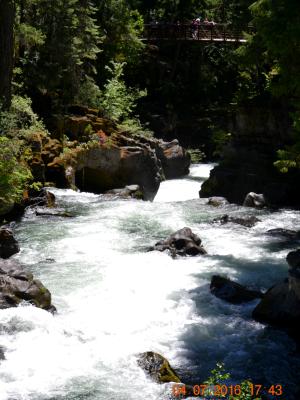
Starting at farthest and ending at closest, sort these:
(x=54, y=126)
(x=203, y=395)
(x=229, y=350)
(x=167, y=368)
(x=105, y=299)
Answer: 1. (x=54, y=126)
2. (x=105, y=299)
3. (x=229, y=350)
4. (x=167, y=368)
5. (x=203, y=395)

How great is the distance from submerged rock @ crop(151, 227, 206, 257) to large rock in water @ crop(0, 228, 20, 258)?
4.27 meters

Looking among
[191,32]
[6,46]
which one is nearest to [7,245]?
[6,46]

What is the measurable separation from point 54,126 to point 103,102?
536cm

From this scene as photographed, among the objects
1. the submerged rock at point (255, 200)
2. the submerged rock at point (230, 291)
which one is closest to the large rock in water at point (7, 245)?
the submerged rock at point (230, 291)

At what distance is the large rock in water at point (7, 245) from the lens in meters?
15.1

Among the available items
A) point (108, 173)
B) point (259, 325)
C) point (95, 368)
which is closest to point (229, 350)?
point (259, 325)

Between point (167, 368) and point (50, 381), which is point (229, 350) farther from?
point (50, 381)

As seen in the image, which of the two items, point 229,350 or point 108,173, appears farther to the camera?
point 108,173

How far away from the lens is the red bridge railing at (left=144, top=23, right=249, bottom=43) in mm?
38094

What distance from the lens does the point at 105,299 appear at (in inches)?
489

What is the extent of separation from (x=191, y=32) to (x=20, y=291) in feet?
105

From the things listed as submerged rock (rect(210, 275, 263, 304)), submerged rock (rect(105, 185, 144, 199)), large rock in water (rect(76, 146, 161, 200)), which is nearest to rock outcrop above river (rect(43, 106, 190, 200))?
large rock in water (rect(76, 146, 161, 200))

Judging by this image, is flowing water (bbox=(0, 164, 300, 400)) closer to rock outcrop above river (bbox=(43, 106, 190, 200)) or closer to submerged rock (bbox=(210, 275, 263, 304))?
submerged rock (bbox=(210, 275, 263, 304))

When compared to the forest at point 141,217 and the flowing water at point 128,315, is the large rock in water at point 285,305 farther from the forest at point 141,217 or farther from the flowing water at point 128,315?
the flowing water at point 128,315
